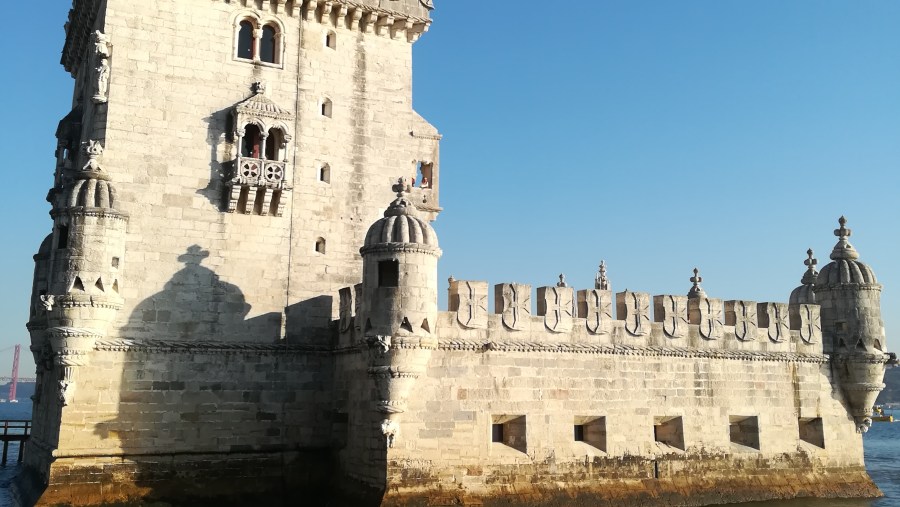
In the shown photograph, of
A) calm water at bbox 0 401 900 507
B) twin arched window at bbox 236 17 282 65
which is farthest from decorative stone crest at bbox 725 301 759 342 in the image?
twin arched window at bbox 236 17 282 65

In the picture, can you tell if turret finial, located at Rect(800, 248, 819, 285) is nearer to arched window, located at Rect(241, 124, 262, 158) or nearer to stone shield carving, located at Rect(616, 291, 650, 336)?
stone shield carving, located at Rect(616, 291, 650, 336)

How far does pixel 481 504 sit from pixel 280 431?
19.8 ft

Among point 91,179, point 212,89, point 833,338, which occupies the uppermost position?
point 212,89

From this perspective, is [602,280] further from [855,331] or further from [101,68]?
[101,68]

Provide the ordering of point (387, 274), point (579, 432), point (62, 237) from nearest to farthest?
point (387, 274), point (62, 237), point (579, 432)

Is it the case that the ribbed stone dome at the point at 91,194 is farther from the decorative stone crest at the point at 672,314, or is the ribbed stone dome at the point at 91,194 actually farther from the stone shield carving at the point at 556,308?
the decorative stone crest at the point at 672,314

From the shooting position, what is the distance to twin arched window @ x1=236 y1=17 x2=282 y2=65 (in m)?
22.4

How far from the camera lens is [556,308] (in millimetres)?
20406

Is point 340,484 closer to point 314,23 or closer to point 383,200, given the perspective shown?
point 383,200

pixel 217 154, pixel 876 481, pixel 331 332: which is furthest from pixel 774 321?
pixel 217 154

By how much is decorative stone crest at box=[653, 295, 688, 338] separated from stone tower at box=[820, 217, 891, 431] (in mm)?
5786

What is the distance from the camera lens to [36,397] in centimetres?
2497

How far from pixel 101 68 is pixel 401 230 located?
30.8ft

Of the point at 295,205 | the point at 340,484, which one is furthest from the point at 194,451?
the point at 295,205
